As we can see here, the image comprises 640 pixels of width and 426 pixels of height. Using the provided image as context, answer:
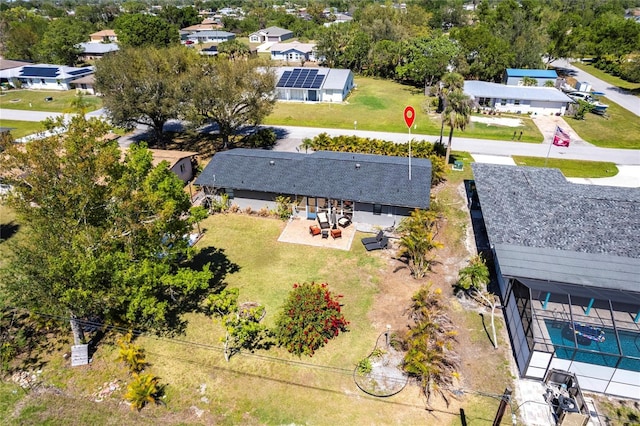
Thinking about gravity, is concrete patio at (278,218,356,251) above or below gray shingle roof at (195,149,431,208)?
below

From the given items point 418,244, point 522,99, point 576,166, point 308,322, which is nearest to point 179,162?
point 308,322

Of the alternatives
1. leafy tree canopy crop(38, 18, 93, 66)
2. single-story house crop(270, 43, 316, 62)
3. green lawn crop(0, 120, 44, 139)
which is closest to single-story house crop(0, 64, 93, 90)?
leafy tree canopy crop(38, 18, 93, 66)

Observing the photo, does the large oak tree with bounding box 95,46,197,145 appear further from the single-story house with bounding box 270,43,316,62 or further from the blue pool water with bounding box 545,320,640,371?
the single-story house with bounding box 270,43,316,62

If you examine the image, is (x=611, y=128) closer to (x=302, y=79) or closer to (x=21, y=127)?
(x=302, y=79)

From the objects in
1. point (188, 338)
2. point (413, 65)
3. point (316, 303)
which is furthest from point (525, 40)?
point (188, 338)

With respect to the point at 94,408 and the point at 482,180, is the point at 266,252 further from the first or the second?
the point at 482,180
